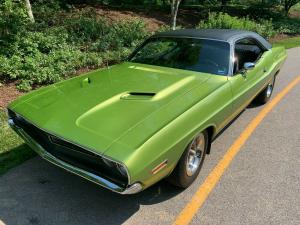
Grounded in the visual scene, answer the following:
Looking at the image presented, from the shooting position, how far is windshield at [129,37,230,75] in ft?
15.8

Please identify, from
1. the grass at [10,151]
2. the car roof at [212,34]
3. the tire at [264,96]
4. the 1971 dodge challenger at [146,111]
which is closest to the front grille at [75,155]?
the 1971 dodge challenger at [146,111]

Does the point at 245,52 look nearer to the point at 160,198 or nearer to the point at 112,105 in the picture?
the point at 112,105

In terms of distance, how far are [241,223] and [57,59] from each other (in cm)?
575

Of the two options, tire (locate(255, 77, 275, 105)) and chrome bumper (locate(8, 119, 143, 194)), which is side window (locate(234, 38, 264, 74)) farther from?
chrome bumper (locate(8, 119, 143, 194))

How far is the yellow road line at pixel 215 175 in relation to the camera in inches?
142

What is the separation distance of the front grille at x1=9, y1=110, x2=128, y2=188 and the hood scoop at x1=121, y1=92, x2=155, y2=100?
902 millimetres

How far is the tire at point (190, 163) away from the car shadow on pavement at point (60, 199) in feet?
0.61

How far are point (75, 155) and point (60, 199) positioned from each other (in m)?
0.65

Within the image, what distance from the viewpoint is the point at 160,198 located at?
3.85m

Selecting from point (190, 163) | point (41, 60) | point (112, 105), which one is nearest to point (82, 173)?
point (112, 105)

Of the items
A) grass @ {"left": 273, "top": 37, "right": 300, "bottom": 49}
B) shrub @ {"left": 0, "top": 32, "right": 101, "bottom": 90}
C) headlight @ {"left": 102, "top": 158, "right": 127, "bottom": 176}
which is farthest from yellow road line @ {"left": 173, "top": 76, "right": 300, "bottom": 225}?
grass @ {"left": 273, "top": 37, "right": 300, "bottom": 49}

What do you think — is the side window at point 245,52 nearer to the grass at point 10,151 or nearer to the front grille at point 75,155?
the front grille at point 75,155

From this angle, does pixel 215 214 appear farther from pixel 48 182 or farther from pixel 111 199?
pixel 48 182

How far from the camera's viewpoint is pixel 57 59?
789 centimetres
